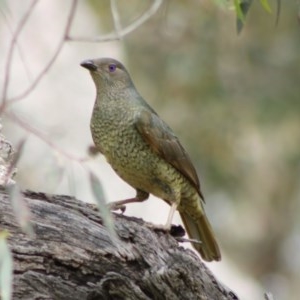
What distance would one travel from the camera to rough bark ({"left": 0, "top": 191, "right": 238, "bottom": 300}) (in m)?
4.95

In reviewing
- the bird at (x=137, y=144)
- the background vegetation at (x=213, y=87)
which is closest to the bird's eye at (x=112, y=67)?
the bird at (x=137, y=144)

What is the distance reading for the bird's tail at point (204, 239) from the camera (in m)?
6.38

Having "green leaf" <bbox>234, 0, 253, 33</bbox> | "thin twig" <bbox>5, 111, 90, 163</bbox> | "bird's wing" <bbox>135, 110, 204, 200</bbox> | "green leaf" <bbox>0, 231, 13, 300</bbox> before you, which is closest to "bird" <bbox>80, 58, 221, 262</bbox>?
"bird's wing" <bbox>135, 110, 204, 200</bbox>

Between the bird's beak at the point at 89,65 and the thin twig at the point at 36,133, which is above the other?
the thin twig at the point at 36,133

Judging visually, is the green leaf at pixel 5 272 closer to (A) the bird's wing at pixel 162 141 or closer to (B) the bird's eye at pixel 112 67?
(A) the bird's wing at pixel 162 141

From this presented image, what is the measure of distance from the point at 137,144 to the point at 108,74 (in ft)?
1.48

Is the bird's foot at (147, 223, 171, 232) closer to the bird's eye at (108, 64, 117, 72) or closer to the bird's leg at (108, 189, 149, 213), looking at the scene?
the bird's leg at (108, 189, 149, 213)

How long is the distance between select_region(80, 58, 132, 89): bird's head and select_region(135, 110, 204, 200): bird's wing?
0.82 ft

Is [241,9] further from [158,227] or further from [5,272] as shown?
[5,272]

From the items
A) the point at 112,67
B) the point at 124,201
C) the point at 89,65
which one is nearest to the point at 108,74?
the point at 112,67

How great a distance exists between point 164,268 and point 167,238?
31 centimetres

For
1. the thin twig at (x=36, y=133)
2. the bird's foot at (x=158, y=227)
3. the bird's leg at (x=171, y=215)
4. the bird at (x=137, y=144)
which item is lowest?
the bird's leg at (x=171, y=215)

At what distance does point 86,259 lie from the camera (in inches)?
198

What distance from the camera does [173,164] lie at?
20.1 feet
